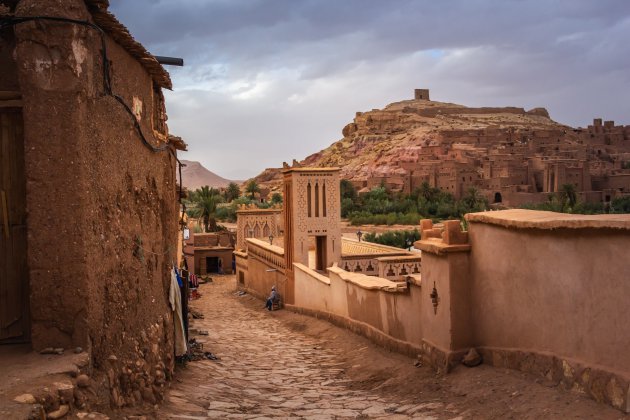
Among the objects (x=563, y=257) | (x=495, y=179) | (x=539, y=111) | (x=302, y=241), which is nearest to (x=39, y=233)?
(x=563, y=257)

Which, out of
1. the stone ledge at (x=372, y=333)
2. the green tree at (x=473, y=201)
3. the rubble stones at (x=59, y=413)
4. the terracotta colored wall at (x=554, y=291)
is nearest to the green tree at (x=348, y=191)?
the green tree at (x=473, y=201)

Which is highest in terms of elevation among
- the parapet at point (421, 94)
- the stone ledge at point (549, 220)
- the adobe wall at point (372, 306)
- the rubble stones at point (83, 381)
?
the parapet at point (421, 94)

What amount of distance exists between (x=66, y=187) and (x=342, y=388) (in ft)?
13.7

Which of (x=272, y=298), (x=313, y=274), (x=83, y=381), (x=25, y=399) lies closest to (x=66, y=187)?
(x=83, y=381)

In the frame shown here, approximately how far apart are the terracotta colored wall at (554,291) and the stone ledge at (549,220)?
56mm

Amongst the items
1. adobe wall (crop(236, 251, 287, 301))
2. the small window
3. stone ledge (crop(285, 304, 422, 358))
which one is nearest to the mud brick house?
the small window

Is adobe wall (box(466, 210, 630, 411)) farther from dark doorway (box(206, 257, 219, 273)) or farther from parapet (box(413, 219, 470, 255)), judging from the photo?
dark doorway (box(206, 257, 219, 273))

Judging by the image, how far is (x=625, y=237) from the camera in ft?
14.8

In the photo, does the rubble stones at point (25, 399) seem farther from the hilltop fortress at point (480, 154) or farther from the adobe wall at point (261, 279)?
the hilltop fortress at point (480, 154)

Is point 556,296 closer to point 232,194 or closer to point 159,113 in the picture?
point 159,113

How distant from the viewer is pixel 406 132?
103750 mm

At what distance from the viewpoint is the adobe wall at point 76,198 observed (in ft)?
15.0

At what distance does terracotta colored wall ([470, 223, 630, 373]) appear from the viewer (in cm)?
461

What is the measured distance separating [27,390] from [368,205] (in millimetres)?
56491
